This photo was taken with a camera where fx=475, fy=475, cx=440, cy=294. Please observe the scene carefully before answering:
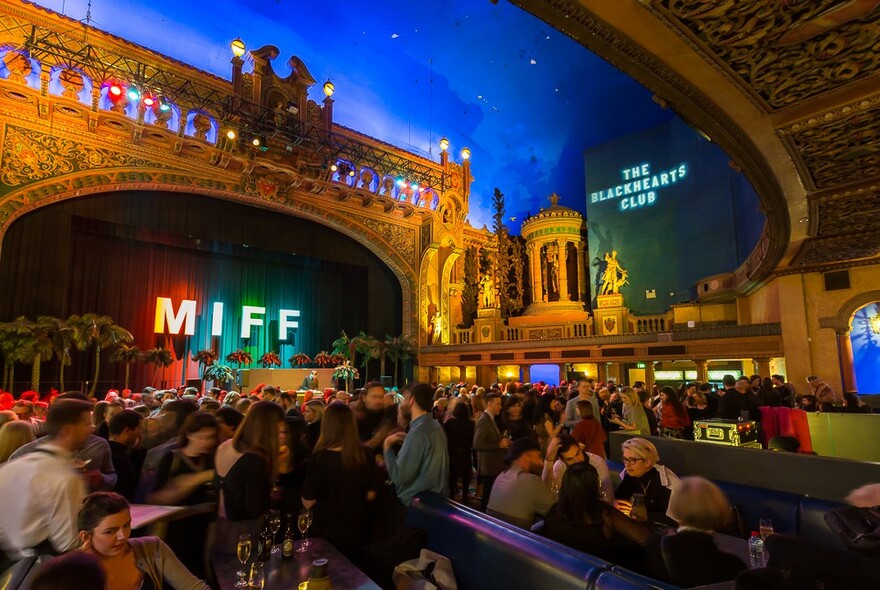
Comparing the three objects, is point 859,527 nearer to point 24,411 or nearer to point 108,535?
point 108,535

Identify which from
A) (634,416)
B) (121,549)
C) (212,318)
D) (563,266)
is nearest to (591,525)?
(121,549)

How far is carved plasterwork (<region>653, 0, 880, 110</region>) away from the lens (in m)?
2.63

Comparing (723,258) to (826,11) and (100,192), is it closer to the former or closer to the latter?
(826,11)

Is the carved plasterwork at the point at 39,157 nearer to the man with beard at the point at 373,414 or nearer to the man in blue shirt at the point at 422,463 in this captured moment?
the man with beard at the point at 373,414

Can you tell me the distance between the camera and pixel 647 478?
3279 mm

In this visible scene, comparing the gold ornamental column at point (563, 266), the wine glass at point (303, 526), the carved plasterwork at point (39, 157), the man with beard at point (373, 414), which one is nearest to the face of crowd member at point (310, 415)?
the man with beard at point (373, 414)

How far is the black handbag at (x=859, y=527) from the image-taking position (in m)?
1.28

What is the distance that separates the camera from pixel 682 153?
16.6 metres

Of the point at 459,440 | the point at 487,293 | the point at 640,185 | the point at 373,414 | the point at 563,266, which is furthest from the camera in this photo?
the point at 563,266

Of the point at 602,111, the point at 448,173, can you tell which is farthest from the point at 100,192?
the point at 602,111

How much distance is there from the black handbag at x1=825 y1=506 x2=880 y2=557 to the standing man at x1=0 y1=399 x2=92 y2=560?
2.69 metres

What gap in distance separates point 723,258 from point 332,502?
599 inches

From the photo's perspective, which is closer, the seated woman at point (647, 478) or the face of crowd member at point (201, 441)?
the face of crowd member at point (201, 441)

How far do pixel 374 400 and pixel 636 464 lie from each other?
2.42 metres
